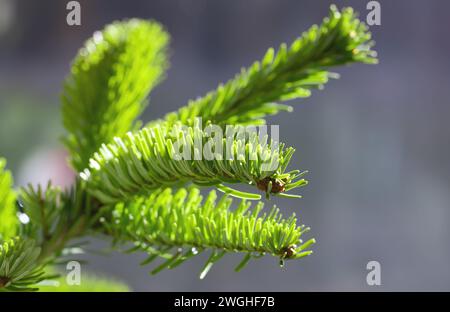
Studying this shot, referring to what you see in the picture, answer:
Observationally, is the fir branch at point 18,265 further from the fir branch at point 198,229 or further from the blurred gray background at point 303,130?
the blurred gray background at point 303,130

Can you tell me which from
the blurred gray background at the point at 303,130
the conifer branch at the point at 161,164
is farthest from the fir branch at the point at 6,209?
the blurred gray background at the point at 303,130

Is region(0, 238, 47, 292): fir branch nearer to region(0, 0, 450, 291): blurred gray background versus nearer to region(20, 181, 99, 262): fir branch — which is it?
region(20, 181, 99, 262): fir branch

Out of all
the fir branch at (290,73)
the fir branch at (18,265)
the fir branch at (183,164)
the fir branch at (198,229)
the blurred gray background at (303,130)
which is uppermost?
the blurred gray background at (303,130)

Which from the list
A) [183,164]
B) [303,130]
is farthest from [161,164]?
[303,130]

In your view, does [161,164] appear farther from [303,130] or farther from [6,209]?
[303,130]

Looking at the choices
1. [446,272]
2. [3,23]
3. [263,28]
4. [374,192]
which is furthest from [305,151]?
[3,23]

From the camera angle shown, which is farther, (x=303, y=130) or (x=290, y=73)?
(x=303, y=130)

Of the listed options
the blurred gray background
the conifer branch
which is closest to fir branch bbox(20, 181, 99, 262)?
the conifer branch
